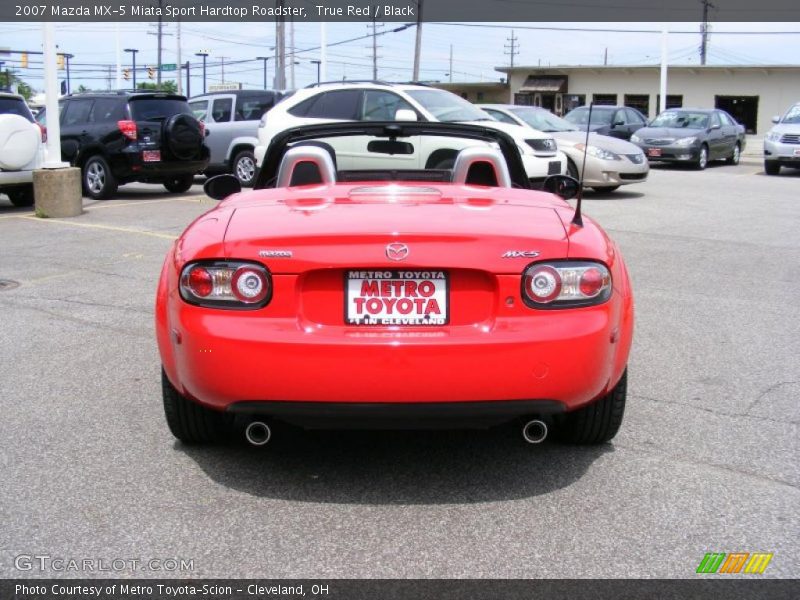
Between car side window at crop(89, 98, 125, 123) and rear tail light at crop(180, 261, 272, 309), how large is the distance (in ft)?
40.5

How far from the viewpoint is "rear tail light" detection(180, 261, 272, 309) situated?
11.4ft

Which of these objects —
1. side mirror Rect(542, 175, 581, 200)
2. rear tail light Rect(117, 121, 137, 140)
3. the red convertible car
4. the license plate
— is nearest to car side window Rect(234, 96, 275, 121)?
rear tail light Rect(117, 121, 137, 140)

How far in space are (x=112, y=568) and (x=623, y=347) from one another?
6.66ft

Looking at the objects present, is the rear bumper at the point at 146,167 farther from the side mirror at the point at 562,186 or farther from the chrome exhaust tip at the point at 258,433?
the chrome exhaust tip at the point at 258,433

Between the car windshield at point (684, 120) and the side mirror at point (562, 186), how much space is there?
19170 millimetres

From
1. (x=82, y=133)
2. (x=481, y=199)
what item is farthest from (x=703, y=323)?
(x=82, y=133)

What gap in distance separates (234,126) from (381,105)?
17.5 ft

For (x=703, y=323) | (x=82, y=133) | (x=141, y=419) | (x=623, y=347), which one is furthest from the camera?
(x=82, y=133)

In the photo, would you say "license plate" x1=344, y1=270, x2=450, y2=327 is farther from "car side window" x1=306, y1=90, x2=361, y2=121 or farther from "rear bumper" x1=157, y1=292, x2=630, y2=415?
"car side window" x1=306, y1=90, x2=361, y2=121

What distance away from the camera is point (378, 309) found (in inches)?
136

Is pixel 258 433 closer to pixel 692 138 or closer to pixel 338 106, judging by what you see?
Result: pixel 338 106

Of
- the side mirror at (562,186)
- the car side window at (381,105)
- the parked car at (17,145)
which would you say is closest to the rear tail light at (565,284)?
the side mirror at (562,186)

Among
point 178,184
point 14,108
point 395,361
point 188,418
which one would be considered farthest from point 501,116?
point 395,361

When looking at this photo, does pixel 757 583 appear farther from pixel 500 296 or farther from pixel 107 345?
pixel 107 345
